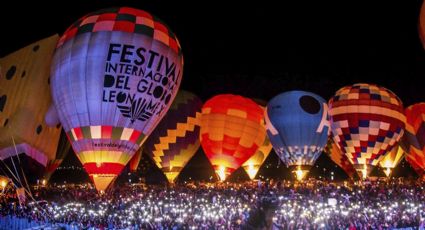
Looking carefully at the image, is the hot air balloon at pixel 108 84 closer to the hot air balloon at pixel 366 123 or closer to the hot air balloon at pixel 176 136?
the hot air balloon at pixel 176 136

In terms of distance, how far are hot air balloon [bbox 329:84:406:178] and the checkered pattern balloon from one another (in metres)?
0.73

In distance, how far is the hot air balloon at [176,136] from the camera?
22.1 metres

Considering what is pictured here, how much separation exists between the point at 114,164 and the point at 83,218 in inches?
104

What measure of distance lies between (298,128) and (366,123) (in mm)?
2652

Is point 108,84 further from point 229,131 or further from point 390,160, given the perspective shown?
point 390,160

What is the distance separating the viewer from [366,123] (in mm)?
20188

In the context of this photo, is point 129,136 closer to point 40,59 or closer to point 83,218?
point 83,218

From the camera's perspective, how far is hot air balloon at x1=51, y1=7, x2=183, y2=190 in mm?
14609

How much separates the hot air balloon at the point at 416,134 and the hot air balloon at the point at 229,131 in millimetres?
7378

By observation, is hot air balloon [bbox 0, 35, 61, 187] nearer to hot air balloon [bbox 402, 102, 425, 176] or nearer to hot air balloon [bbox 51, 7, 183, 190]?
hot air balloon [bbox 51, 7, 183, 190]

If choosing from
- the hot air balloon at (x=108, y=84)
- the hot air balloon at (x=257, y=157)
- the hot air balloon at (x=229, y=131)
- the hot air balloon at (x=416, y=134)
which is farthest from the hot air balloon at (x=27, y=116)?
the hot air balloon at (x=416, y=134)

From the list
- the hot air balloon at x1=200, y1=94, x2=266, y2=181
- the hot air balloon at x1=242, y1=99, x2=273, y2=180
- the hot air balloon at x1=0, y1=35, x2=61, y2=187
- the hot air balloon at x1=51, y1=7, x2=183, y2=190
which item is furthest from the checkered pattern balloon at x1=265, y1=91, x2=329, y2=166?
the hot air balloon at x1=0, y1=35, x2=61, y2=187

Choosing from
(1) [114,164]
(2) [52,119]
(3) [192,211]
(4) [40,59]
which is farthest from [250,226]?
(4) [40,59]

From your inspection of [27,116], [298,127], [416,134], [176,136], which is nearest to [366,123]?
[298,127]
